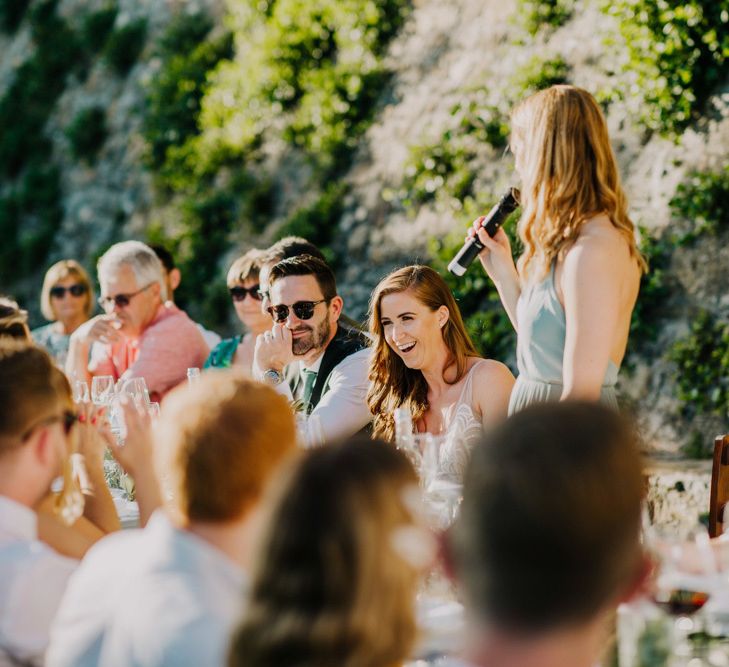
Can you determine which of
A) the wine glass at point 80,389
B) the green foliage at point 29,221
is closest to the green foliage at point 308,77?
the green foliage at point 29,221

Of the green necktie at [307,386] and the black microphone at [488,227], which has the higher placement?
the black microphone at [488,227]

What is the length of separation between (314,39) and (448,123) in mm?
2134

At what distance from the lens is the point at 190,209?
10.6 metres

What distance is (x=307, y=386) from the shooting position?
459 centimetres

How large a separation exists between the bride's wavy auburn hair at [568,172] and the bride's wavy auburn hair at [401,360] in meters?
0.95

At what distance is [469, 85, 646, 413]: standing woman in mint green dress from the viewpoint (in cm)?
291

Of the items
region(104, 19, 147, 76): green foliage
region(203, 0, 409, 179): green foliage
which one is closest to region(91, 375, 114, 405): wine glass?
region(203, 0, 409, 179): green foliage

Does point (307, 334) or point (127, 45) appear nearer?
point (307, 334)

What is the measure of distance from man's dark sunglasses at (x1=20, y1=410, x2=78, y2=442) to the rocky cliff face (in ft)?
16.1

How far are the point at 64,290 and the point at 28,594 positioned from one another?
570 cm

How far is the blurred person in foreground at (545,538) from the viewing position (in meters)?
1.28

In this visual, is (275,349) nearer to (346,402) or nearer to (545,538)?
(346,402)

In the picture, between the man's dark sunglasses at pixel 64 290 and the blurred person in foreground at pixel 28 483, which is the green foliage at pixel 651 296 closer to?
the man's dark sunglasses at pixel 64 290

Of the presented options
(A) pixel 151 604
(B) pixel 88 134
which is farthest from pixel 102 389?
(B) pixel 88 134
